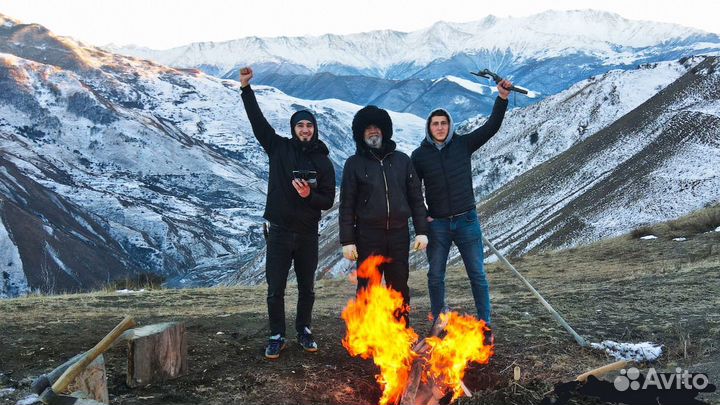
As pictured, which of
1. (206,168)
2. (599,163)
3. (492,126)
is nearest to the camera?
(492,126)

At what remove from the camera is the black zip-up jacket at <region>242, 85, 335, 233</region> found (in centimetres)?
593

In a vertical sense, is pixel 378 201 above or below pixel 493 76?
below

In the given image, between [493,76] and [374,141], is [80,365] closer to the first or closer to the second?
[374,141]

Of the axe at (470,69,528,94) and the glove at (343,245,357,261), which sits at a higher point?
the axe at (470,69,528,94)

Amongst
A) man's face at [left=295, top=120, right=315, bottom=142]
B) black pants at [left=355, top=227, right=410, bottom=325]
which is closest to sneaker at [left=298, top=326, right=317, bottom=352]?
black pants at [left=355, top=227, right=410, bottom=325]

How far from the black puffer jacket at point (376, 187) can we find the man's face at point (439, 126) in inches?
21.8

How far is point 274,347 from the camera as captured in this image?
6188 mm

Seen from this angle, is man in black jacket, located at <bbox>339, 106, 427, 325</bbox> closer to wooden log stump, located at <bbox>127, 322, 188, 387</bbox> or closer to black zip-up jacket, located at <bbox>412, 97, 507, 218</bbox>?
black zip-up jacket, located at <bbox>412, 97, 507, 218</bbox>

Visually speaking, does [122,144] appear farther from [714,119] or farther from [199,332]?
[199,332]

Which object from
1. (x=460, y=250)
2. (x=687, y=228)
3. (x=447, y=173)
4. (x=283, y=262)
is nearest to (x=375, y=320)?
(x=283, y=262)

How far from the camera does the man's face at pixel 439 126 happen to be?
629 cm

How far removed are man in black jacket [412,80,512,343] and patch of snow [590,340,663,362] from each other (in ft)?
4.96

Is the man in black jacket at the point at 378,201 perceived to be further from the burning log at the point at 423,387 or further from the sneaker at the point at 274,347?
the sneaker at the point at 274,347

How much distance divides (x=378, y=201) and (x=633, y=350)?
354 cm
